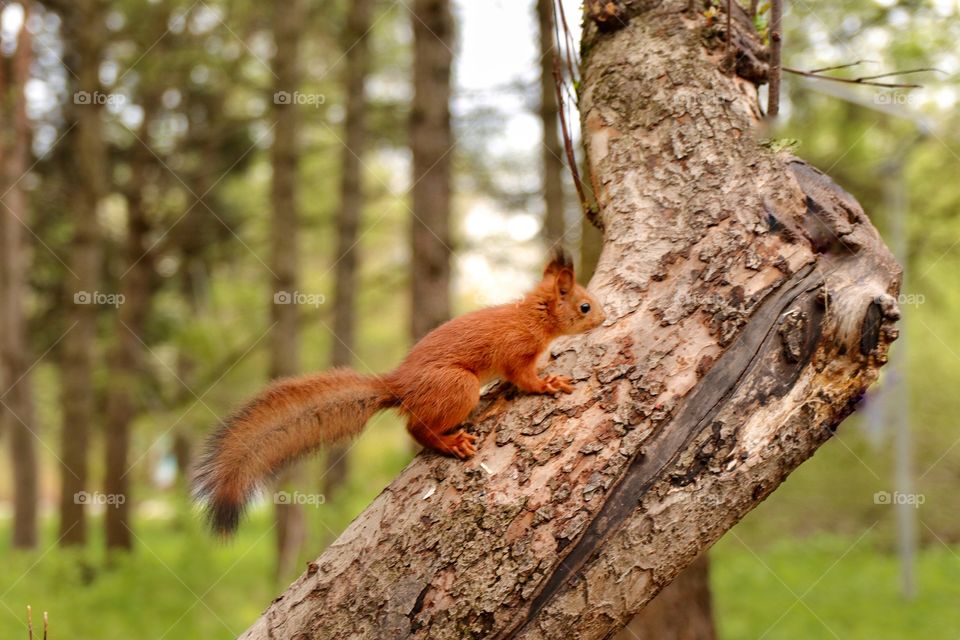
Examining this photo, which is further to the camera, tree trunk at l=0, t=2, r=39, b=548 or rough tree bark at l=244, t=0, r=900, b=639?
tree trunk at l=0, t=2, r=39, b=548

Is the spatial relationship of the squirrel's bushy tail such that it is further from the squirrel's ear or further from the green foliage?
the green foliage

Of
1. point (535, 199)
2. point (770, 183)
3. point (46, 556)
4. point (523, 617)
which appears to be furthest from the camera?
point (535, 199)

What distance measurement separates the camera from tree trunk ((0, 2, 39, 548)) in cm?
898

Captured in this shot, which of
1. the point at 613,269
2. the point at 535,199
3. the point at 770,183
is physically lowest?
the point at 535,199

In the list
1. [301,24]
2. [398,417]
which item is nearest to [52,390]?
[301,24]

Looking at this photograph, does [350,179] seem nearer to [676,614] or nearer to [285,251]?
[285,251]

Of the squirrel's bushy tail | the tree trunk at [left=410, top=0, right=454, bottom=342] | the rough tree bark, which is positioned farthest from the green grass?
the rough tree bark

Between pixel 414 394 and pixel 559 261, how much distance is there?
2.36ft

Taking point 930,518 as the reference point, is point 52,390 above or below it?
below

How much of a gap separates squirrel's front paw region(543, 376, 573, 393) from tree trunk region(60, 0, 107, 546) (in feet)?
24.7

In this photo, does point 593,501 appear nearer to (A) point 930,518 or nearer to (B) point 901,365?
(B) point 901,365

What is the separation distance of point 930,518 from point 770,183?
10.5 metres

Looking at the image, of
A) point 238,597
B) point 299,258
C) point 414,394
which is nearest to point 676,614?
point 414,394

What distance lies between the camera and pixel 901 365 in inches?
314
